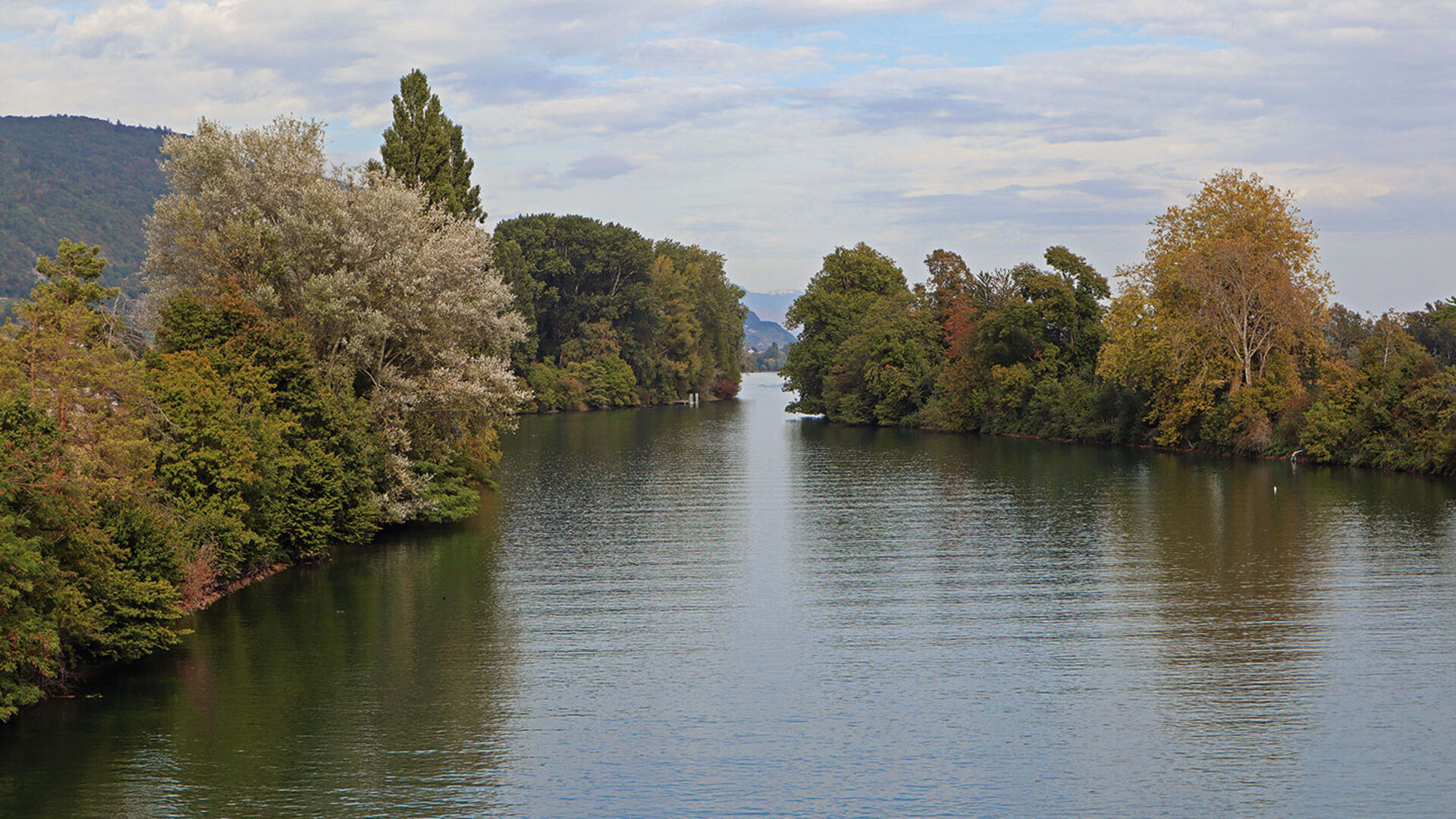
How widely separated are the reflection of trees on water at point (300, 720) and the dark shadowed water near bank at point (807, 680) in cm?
7

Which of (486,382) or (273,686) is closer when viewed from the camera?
(273,686)

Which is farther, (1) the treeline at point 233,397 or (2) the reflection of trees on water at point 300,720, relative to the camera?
(1) the treeline at point 233,397

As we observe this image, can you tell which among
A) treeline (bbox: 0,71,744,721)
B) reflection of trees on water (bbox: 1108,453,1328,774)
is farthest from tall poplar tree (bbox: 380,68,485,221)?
reflection of trees on water (bbox: 1108,453,1328,774)

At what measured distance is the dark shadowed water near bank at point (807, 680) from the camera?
16562 millimetres

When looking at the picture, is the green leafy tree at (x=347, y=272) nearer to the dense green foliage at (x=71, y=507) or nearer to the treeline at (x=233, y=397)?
the treeline at (x=233, y=397)

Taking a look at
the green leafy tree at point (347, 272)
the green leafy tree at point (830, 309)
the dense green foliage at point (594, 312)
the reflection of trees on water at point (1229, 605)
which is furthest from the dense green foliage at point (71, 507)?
the green leafy tree at point (830, 309)

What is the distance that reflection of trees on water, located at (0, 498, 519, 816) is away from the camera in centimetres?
1642

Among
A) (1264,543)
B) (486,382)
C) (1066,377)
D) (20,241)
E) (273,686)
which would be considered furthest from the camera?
(20,241)

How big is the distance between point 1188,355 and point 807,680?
161ft

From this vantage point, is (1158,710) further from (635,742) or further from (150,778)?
(150,778)

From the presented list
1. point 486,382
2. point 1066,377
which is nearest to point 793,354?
point 1066,377

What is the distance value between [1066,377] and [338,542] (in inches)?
2194

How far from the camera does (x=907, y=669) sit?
22266 mm

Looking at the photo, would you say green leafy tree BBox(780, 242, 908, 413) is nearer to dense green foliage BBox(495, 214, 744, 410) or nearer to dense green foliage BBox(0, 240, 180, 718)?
dense green foliage BBox(495, 214, 744, 410)
